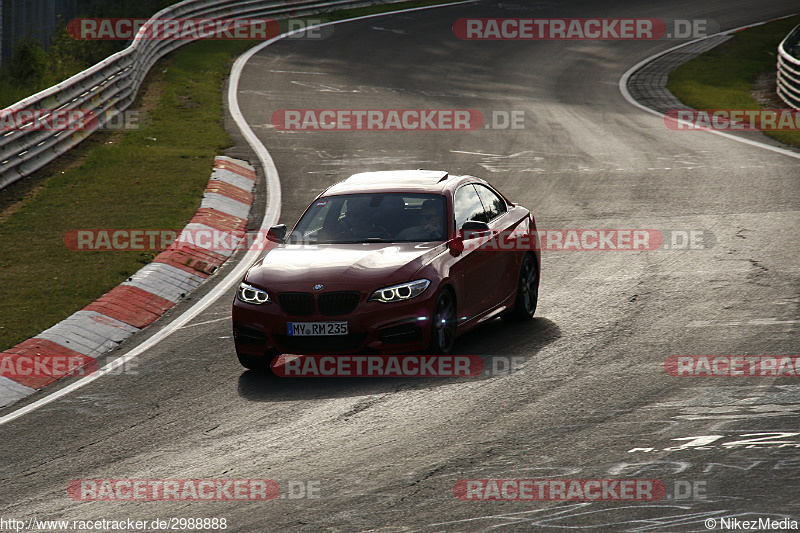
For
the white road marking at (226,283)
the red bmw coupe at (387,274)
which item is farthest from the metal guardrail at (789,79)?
the red bmw coupe at (387,274)

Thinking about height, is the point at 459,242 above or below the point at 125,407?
above

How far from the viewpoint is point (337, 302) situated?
932 cm

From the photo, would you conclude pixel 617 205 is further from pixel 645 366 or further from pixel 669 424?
pixel 669 424

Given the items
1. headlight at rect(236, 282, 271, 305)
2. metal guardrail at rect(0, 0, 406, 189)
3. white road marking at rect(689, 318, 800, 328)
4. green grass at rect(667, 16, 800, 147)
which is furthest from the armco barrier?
→ green grass at rect(667, 16, 800, 147)

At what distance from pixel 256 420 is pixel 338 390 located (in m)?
0.91

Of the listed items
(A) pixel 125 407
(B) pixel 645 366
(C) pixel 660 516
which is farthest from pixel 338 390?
(C) pixel 660 516

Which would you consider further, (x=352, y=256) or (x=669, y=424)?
(x=352, y=256)

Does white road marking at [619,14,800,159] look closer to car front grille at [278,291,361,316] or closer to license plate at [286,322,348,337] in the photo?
car front grille at [278,291,361,316]

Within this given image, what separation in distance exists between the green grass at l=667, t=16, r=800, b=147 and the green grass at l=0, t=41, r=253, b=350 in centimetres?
1156

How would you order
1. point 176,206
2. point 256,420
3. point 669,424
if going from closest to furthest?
point 669,424
point 256,420
point 176,206

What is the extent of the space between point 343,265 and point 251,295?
0.87 meters

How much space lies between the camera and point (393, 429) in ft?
25.3

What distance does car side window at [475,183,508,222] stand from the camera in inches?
444

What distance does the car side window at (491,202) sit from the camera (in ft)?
37.0
